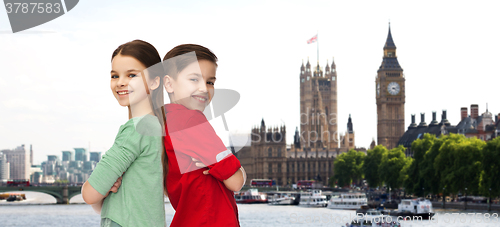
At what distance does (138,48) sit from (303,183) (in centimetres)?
10289

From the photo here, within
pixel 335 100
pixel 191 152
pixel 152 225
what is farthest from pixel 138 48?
pixel 335 100

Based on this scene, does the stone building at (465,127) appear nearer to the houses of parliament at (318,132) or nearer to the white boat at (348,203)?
the houses of parliament at (318,132)

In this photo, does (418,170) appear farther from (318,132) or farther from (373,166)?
(318,132)

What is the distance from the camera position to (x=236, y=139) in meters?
3.09

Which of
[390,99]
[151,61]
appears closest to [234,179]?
[151,61]

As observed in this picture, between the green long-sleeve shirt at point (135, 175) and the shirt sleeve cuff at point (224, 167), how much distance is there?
0.27m

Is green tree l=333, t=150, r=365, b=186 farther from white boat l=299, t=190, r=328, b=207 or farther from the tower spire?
the tower spire

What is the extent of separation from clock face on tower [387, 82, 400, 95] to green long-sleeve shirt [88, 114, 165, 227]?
113376 mm

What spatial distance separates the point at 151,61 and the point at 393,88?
11388 cm

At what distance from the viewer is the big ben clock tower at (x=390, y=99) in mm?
113562

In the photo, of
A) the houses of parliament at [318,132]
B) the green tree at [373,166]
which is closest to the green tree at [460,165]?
the green tree at [373,166]

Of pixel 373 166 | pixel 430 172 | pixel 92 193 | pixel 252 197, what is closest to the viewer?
pixel 92 193

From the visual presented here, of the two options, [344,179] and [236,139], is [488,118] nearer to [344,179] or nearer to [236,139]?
[344,179]

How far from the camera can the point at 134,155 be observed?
9.70 feet
